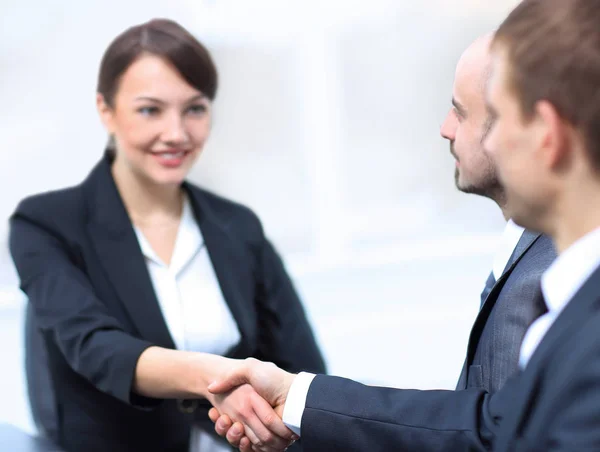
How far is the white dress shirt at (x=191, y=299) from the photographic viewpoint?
2.12 meters

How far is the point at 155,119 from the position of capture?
2201 mm

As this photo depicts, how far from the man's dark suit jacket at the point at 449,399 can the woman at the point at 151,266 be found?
1.55ft

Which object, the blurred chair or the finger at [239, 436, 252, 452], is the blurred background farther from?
the finger at [239, 436, 252, 452]

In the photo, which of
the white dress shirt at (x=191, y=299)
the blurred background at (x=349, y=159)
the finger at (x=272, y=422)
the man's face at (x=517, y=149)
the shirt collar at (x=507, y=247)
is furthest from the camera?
the blurred background at (x=349, y=159)

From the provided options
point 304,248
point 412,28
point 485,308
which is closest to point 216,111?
point 304,248

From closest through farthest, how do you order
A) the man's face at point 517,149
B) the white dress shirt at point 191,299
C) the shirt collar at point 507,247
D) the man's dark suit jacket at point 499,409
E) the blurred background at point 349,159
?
the man's dark suit jacket at point 499,409, the man's face at point 517,149, the shirt collar at point 507,247, the white dress shirt at point 191,299, the blurred background at point 349,159

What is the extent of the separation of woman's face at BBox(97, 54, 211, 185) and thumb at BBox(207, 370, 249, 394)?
0.61 m

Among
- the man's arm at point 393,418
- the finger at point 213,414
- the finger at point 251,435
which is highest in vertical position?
the man's arm at point 393,418

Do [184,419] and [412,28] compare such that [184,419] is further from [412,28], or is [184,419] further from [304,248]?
[412,28]

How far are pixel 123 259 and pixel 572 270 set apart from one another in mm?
1342

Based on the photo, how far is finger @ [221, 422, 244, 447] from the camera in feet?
5.85

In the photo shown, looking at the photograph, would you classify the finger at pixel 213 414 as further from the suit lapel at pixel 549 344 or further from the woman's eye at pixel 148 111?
the suit lapel at pixel 549 344

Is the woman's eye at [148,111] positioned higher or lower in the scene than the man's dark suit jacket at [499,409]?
higher

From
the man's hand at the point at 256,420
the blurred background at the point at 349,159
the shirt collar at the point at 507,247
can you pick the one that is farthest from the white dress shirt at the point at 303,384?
the blurred background at the point at 349,159
